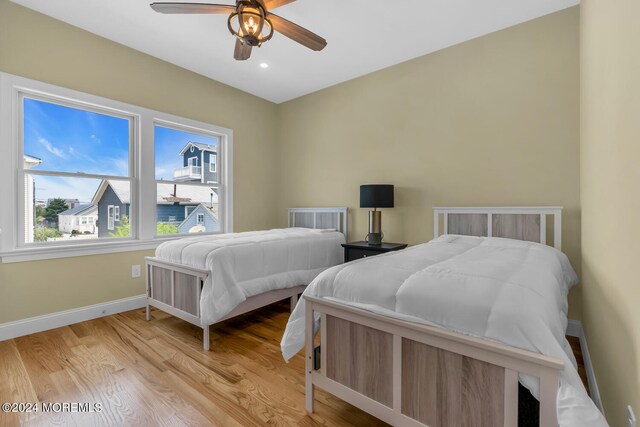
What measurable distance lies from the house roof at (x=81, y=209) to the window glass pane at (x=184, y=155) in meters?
0.71

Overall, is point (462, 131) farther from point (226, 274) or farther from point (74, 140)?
point (74, 140)

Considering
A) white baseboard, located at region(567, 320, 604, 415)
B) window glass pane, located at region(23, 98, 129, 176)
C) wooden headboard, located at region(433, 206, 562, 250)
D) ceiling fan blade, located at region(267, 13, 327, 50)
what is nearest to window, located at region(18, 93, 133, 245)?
window glass pane, located at region(23, 98, 129, 176)

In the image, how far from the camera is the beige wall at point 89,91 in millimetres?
2420

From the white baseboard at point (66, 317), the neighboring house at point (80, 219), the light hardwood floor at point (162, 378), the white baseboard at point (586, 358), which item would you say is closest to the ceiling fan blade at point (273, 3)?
the light hardwood floor at point (162, 378)

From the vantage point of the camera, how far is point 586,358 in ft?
6.53

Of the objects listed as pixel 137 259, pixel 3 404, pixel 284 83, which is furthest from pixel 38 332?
pixel 284 83

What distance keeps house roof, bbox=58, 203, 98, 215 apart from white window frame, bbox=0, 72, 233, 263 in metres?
0.28

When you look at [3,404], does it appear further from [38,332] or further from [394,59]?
[394,59]

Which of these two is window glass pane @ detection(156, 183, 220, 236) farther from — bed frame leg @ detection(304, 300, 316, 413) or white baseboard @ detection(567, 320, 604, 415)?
white baseboard @ detection(567, 320, 604, 415)

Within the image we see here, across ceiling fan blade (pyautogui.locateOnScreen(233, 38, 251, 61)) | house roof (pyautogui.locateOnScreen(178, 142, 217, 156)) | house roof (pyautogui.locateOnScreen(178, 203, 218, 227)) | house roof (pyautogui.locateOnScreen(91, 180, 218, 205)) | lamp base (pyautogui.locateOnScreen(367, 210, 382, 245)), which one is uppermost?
ceiling fan blade (pyautogui.locateOnScreen(233, 38, 251, 61))

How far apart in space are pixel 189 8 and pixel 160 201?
2.22 m

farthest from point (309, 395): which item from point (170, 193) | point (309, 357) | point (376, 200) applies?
point (170, 193)

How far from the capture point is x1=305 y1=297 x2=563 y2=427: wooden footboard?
95 cm

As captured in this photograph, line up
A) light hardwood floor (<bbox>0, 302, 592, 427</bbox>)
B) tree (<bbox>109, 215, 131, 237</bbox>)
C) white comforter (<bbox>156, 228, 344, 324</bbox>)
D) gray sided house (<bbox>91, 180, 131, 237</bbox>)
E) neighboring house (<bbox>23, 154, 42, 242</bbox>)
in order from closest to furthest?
1. light hardwood floor (<bbox>0, 302, 592, 427</bbox>)
2. white comforter (<bbox>156, 228, 344, 324</bbox>)
3. neighboring house (<bbox>23, 154, 42, 242</bbox>)
4. gray sided house (<bbox>91, 180, 131, 237</bbox>)
5. tree (<bbox>109, 215, 131, 237</bbox>)
